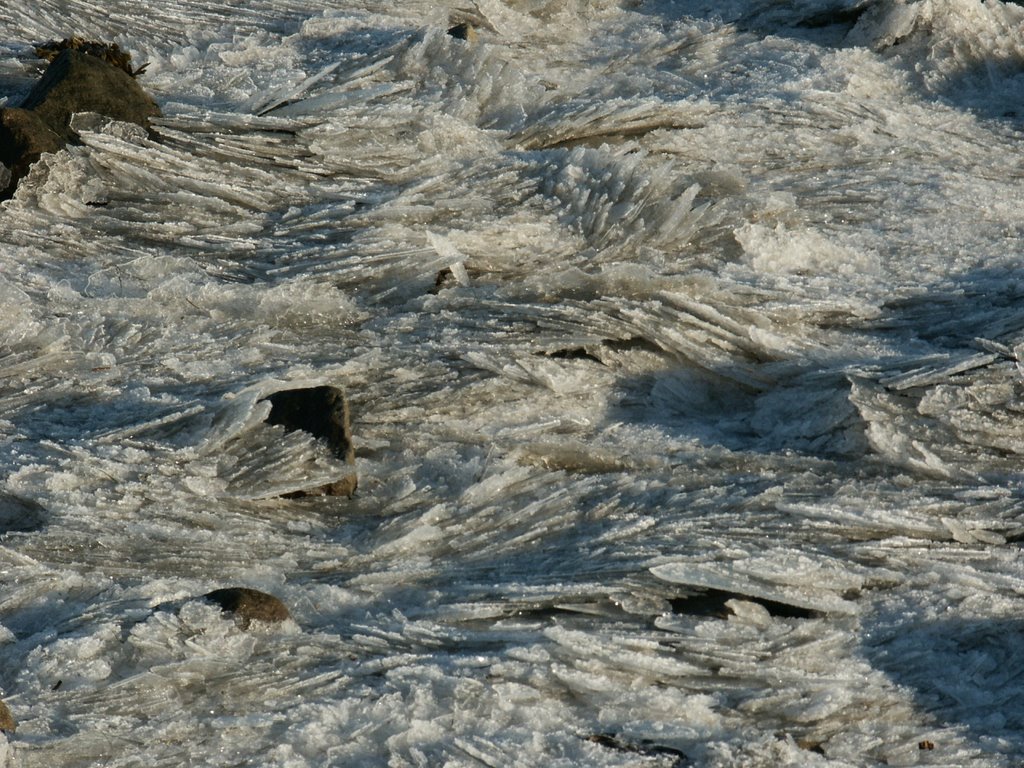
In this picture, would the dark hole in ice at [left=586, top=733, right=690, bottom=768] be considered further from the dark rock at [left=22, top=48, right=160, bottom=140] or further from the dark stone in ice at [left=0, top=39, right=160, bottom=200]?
the dark rock at [left=22, top=48, right=160, bottom=140]

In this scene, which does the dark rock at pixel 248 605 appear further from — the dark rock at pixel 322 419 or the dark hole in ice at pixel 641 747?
the dark hole in ice at pixel 641 747

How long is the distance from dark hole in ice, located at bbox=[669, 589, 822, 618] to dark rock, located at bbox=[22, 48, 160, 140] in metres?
3.01

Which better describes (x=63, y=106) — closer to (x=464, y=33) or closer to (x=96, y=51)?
(x=96, y=51)

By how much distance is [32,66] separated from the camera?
5516 mm

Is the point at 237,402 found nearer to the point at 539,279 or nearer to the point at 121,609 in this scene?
the point at 121,609

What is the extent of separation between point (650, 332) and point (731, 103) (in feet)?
5.90

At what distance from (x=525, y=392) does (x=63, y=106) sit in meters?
2.23

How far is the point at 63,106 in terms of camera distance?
4.98 meters

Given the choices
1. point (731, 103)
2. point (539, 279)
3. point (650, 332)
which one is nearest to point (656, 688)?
point (650, 332)

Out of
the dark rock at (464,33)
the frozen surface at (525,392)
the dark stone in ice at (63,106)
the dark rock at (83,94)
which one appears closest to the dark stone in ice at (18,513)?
the frozen surface at (525,392)

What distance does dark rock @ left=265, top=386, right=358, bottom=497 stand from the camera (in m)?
3.71

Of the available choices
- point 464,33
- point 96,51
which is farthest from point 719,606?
point 96,51

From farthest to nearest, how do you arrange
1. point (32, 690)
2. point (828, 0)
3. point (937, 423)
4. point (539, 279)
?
point (828, 0) < point (539, 279) < point (937, 423) < point (32, 690)

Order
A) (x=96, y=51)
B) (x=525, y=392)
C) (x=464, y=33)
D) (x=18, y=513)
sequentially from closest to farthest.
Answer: (x=18, y=513) → (x=525, y=392) → (x=96, y=51) → (x=464, y=33)
